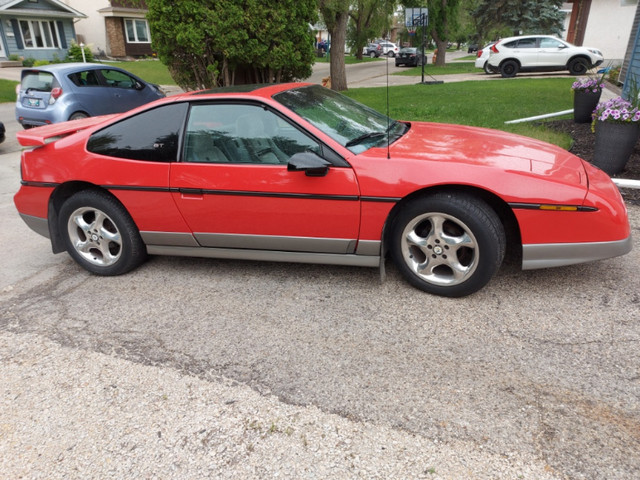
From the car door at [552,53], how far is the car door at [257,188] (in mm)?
19558

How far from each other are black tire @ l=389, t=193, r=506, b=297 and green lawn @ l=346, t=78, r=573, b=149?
4478 millimetres

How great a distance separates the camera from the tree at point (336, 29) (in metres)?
14.3

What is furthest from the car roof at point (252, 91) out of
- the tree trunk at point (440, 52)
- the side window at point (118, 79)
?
the tree trunk at point (440, 52)

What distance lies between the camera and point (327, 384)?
2.60 meters

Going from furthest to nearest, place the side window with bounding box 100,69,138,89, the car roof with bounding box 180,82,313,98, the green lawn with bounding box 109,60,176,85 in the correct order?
1. the green lawn with bounding box 109,60,176,85
2. the side window with bounding box 100,69,138,89
3. the car roof with bounding box 180,82,313,98

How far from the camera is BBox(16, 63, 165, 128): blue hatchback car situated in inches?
392

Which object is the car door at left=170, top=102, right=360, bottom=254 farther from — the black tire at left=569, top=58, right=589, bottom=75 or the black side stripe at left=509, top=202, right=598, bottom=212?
the black tire at left=569, top=58, right=589, bottom=75

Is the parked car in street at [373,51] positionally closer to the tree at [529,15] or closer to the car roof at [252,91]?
the tree at [529,15]

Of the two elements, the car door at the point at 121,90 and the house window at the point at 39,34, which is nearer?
the car door at the point at 121,90

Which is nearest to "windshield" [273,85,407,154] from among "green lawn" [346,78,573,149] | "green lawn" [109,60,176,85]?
"green lawn" [346,78,573,149]

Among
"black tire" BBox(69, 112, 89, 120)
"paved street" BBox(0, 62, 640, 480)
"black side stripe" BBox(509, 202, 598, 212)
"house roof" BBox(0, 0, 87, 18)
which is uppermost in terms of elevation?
"house roof" BBox(0, 0, 87, 18)

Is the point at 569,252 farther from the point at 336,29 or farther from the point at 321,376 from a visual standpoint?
the point at 336,29

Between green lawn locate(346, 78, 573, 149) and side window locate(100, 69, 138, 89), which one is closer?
green lawn locate(346, 78, 573, 149)

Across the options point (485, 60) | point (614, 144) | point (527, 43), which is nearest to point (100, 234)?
point (614, 144)
